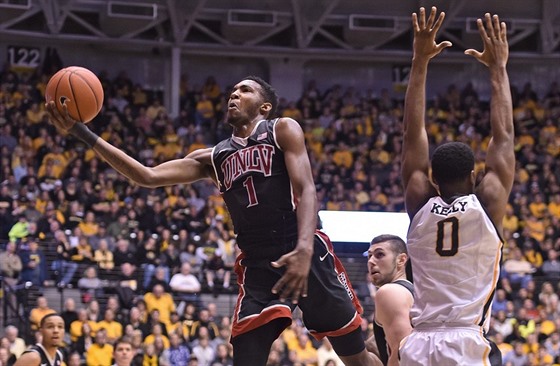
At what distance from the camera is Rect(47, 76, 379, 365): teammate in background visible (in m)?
5.93

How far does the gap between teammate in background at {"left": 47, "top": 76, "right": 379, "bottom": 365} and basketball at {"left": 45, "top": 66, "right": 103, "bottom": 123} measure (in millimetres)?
84

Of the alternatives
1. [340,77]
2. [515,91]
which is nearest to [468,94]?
[515,91]

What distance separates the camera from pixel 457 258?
4.83m

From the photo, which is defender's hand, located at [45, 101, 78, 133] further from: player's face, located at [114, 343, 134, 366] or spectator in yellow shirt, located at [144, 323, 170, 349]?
spectator in yellow shirt, located at [144, 323, 170, 349]

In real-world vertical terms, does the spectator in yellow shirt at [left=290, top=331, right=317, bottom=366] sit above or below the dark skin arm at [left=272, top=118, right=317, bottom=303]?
below

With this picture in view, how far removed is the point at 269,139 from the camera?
20.0 feet

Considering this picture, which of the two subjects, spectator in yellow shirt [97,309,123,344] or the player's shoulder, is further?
spectator in yellow shirt [97,309,123,344]

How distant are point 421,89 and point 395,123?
62.1 ft

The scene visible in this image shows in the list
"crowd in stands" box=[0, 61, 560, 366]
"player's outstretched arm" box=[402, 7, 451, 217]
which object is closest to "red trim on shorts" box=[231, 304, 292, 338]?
"player's outstretched arm" box=[402, 7, 451, 217]

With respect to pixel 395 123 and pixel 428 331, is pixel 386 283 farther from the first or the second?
pixel 395 123

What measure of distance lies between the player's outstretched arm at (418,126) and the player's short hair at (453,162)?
10 centimetres

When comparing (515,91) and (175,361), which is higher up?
(515,91)

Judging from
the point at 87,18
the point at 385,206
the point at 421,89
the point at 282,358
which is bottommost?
the point at 282,358

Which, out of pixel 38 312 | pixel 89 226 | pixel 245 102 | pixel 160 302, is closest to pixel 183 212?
pixel 89 226
